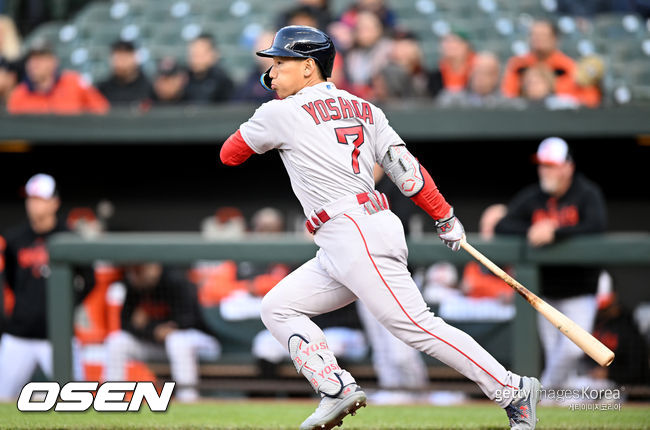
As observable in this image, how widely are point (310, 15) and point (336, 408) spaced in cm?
514

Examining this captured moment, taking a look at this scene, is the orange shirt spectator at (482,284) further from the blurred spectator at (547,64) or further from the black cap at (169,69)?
the black cap at (169,69)

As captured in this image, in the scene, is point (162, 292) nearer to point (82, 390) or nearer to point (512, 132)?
point (82, 390)

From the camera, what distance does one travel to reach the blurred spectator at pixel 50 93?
7.38 meters

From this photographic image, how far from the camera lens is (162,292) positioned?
5570mm

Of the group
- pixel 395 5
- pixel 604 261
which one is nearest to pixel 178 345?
pixel 604 261

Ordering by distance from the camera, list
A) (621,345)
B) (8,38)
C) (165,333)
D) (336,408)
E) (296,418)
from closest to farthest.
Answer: (336,408), (296,418), (621,345), (165,333), (8,38)

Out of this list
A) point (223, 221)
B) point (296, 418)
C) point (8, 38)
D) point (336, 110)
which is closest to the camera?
point (336, 110)

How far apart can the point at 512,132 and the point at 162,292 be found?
9.88 feet

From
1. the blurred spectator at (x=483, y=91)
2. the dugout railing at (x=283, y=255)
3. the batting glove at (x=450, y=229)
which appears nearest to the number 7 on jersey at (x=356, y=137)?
the batting glove at (x=450, y=229)

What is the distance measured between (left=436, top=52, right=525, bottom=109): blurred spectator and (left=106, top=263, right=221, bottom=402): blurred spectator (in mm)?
2746

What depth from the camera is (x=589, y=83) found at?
6.99 metres

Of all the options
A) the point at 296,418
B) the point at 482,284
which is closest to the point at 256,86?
the point at 482,284

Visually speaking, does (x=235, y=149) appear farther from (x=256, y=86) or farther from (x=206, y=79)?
(x=206, y=79)

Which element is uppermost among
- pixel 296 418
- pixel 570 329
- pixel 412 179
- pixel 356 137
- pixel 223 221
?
pixel 356 137
